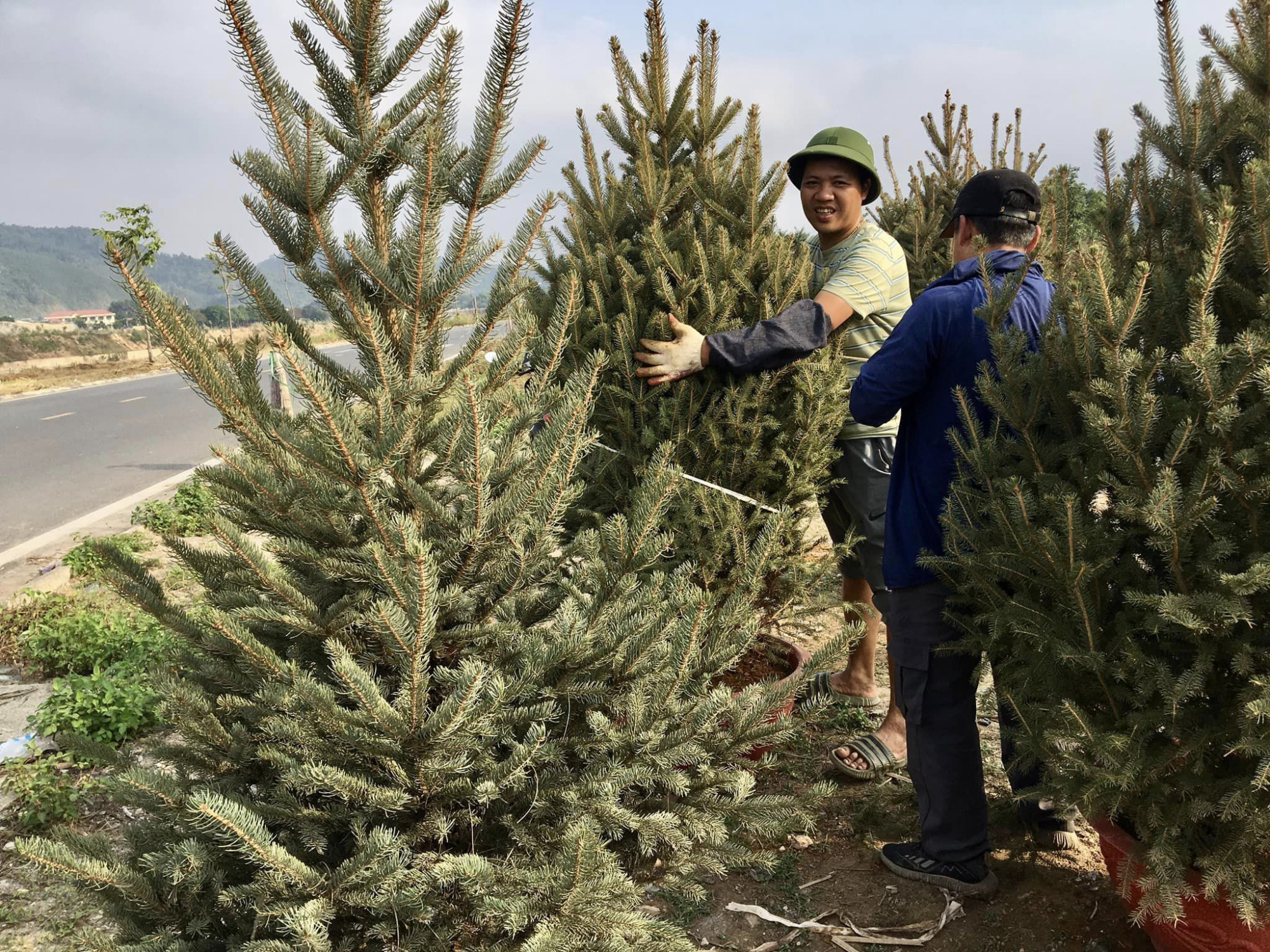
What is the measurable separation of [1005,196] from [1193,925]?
2.25 metres

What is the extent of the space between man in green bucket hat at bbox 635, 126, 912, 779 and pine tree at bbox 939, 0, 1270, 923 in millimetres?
1028

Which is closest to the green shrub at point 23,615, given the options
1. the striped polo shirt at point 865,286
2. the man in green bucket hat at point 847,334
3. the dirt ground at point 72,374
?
the man in green bucket hat at point 847,334

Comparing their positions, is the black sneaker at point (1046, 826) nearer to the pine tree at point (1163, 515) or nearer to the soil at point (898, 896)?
the soil at point (898, 896)

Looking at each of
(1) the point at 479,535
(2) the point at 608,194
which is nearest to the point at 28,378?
(2) the point at 608,194

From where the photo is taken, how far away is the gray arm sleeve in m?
3.31

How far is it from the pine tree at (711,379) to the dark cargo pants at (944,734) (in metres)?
0.81

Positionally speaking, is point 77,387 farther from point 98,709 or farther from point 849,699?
point 849,699

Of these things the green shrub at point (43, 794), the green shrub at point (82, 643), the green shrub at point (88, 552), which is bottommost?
the green shrub at point (43, 794)

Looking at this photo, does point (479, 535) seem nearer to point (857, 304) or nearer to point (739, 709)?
point (739, 709)

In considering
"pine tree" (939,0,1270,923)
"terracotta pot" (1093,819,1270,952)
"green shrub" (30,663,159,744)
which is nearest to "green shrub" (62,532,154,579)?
"green shrub" (30,663,159,744)

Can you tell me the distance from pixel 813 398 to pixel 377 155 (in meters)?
2.25

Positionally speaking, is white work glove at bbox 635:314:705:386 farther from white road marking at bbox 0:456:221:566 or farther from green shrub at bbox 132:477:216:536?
green shrub at bbox 132:477:216:536

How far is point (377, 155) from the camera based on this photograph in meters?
1.89

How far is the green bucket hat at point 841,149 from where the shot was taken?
11.5ft
